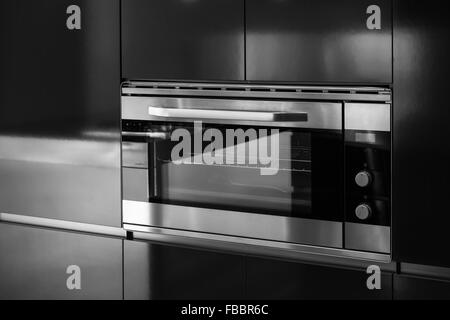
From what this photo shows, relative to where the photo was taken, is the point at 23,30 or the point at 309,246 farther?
the point at 23,30

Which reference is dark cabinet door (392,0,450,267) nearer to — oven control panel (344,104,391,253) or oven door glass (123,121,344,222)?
oven control panel (344,104,391,253)

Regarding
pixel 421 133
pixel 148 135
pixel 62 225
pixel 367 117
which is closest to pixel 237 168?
pixel 148 135

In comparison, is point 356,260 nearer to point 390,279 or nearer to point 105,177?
point 390,279

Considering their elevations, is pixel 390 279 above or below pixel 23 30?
below

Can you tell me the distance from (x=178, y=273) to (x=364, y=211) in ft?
2.16

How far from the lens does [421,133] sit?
2.28 metres

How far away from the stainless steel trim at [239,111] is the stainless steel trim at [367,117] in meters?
0.03

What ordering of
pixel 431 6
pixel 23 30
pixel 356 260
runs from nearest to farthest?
pixel 431 6, pixel 356 260, pixel 23 30

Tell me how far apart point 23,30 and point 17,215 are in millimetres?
646

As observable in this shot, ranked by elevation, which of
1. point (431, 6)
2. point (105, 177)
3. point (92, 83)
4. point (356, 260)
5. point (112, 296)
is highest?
point (431, 6)

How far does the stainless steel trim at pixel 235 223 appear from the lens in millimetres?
2447

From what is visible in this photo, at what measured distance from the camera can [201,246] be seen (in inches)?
105

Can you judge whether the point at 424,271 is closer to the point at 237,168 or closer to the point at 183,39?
the point at 237,168

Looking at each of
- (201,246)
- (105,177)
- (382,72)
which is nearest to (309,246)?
(201,246)
